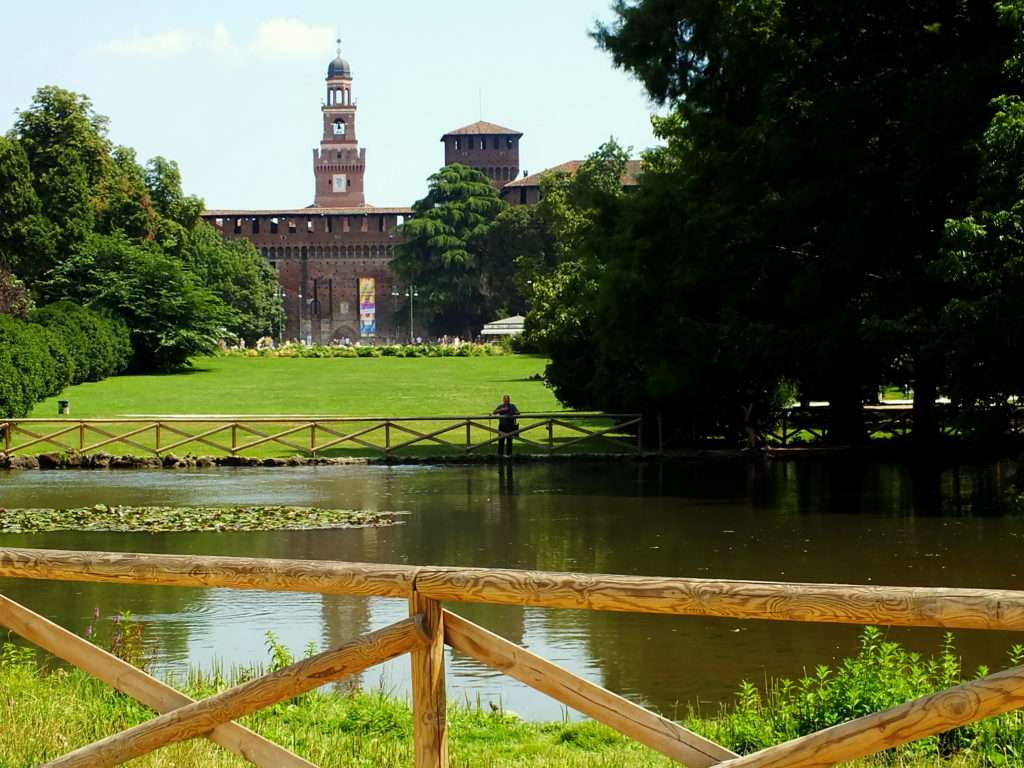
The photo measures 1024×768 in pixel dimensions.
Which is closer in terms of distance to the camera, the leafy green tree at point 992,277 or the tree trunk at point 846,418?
the leafy green tree at point 992,277

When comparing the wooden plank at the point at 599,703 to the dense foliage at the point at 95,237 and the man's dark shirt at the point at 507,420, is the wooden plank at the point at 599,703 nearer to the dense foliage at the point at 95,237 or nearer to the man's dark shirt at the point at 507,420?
the man's dark shirt at the point at 507,420

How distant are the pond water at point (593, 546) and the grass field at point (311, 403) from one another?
2902mm

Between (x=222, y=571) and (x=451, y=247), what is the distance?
309ft

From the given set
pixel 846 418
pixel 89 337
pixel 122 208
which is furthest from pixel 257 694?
pixel 122 208

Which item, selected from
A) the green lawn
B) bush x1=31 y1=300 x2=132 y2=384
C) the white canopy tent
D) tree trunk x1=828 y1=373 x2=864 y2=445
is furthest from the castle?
tree trunk x1=828 y1=373 x2=864 y2=445

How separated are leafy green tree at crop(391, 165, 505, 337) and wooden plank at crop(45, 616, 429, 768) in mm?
93362

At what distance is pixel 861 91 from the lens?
73.8 ft

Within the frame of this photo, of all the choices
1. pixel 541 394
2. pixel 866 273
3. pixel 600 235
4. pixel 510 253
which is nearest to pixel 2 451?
pixel 600 235

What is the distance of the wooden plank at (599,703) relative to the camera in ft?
12.1

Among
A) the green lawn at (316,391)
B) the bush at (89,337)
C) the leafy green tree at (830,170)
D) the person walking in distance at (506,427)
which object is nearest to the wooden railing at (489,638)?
the leafy green tree at (830,170)

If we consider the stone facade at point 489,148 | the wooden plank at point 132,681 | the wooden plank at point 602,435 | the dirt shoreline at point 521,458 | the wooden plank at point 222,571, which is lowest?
the dirt shoreline at point 521,458

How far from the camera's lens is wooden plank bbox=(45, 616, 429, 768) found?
388 cm

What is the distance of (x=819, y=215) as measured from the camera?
24109 millimetres

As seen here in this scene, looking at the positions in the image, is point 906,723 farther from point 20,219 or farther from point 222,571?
point 20,219
